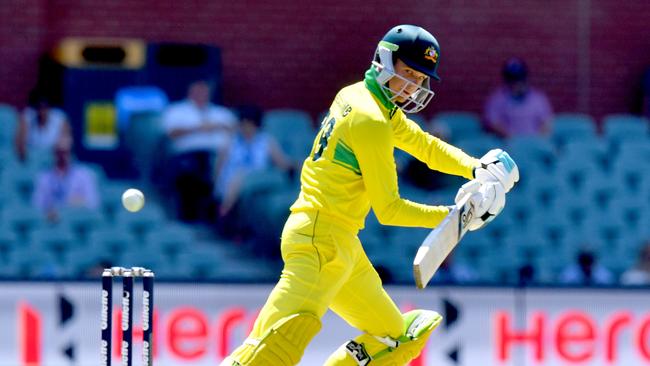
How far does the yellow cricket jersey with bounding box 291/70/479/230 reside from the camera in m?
5.91

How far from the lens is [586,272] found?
10703 millimetres

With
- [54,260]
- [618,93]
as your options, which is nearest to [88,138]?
[54,260]

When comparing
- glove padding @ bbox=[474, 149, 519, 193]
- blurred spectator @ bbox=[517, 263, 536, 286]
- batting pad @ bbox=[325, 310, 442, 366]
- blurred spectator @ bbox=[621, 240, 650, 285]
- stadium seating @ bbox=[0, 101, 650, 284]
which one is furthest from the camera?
blurred spectator @ bbox=[517, 263, 536, 286]

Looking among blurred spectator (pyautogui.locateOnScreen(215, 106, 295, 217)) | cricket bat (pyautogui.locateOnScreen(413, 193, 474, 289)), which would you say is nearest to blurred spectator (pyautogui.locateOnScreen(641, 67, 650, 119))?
blurred spectator (pyautogui.locateOnScreen(215, 106, 295, 217))

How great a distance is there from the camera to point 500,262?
10.9m

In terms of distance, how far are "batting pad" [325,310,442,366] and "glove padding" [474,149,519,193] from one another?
2.20 feet

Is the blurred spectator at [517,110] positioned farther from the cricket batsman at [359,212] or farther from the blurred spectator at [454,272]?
the cricket batsman at [359,212]

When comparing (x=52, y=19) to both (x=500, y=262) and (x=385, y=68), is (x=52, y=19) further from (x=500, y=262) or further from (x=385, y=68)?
(x=385, y=68)

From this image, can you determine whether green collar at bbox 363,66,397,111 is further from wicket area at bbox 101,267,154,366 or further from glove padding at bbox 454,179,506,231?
wicket area at bbox 101,267,154,366

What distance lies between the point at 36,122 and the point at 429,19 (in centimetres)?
343

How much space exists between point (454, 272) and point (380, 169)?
4.71m

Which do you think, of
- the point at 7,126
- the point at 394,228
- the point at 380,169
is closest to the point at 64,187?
the point at 7,126

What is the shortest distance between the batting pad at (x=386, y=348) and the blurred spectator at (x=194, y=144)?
481 centimetres

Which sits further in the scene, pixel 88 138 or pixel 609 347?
pixel 88 138
